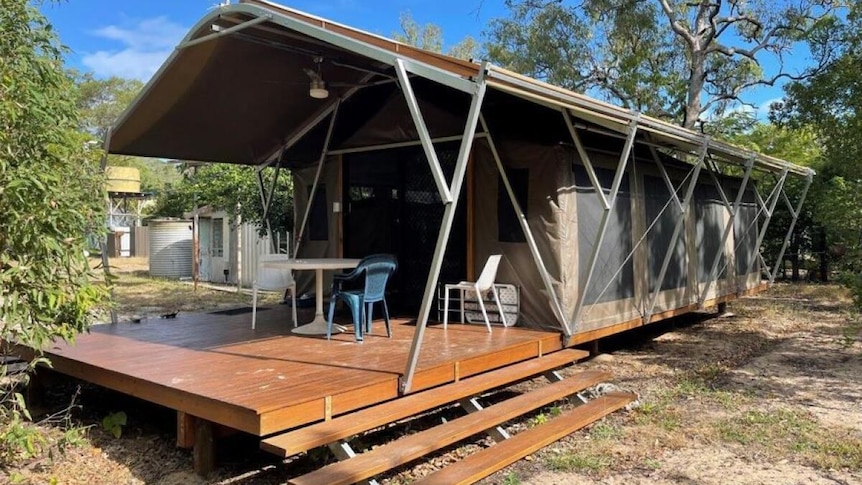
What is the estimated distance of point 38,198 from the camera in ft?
8.70

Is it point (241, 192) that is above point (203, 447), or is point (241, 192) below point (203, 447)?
above

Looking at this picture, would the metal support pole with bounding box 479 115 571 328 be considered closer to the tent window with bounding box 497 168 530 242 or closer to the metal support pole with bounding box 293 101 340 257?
the tent window with bounding box 497 168 530 242

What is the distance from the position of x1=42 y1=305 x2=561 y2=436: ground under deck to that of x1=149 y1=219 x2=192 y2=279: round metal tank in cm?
998

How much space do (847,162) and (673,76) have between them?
24.0ft

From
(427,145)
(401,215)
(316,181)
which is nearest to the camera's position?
(427,145)

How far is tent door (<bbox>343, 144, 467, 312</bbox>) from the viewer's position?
614 cm

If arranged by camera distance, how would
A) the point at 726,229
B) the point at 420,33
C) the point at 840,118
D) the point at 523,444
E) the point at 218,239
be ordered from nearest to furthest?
the point at 523,444
the point at 726,229
the point at 840,118
the point at 218,239
the point at 420,33

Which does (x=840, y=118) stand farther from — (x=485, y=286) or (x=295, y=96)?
(x=295, y=96)

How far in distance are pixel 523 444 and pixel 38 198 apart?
2686mm

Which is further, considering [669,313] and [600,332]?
[669,313]

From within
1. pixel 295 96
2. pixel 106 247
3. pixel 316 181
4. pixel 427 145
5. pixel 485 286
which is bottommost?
pixel 485 286

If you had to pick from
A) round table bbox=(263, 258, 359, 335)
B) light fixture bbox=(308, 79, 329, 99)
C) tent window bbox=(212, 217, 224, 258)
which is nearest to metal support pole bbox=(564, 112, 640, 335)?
round table bbox=(263, 258, 359, 335)

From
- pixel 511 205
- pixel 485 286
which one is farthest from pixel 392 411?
pixel 511 205

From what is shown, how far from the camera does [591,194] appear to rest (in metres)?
5.74
